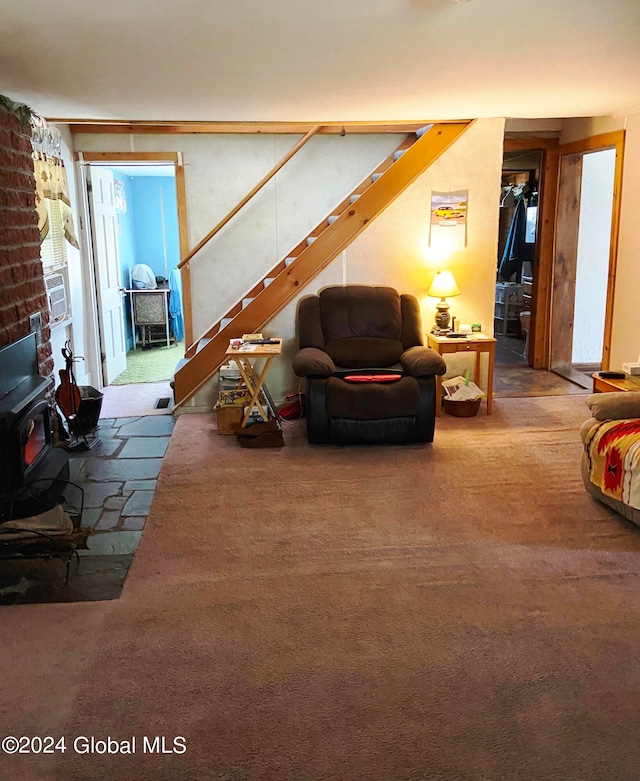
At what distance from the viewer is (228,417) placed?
197 inches

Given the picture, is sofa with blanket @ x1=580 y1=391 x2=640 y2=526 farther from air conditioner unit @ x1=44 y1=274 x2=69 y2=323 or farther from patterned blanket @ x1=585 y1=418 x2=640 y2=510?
air conditioner unit @ x1=44 y1=274 x2=69 y2=323

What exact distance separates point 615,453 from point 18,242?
351 cm

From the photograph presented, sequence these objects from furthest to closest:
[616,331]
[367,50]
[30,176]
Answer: [616,331] → [30,176] → [367,50]

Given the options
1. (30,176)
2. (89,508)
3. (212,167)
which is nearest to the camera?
(89,508)

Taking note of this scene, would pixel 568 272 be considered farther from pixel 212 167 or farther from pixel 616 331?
pixel 212 167

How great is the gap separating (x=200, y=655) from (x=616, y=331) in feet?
14.9

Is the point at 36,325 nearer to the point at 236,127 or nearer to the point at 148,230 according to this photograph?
the point at 236,127

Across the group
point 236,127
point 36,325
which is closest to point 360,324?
point 236,127

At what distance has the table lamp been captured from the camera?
5.45 metres

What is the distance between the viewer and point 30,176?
445 cm

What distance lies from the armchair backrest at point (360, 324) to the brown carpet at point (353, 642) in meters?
1.41

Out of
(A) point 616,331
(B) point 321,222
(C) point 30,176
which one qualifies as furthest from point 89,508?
(A) point 616,331

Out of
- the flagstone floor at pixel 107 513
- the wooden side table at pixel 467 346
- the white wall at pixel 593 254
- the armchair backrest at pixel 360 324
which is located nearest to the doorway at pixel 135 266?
the flagstone floor at pixel 107 513

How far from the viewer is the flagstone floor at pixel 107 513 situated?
292cm
